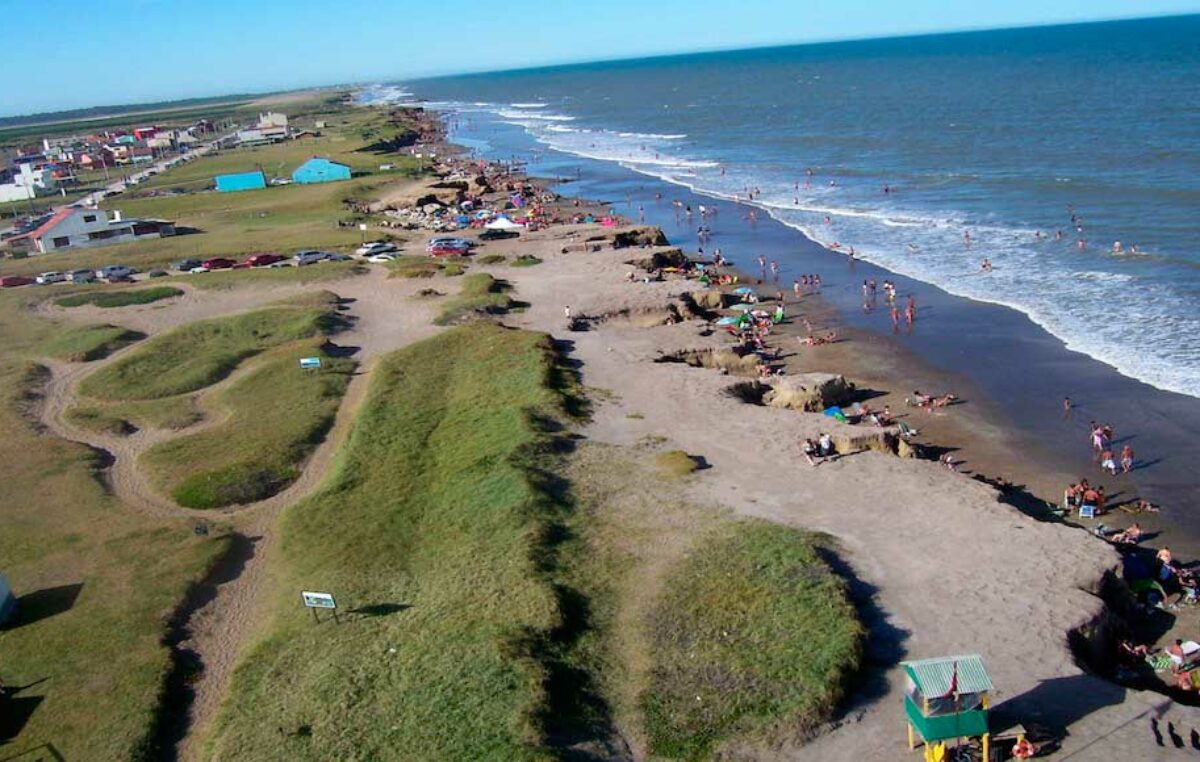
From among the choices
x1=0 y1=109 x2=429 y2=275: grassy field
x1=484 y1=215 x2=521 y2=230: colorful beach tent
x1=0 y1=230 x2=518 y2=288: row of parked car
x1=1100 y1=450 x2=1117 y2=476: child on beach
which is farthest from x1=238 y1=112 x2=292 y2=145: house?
x1=1100 y1=450 x2=1117 y2=476: child on beach

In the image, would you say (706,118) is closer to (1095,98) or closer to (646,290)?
(1095,98)

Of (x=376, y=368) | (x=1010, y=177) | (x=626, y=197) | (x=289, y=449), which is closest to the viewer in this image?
(x=289, y=449)

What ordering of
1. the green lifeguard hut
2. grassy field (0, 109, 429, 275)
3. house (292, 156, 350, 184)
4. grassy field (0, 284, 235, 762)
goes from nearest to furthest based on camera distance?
1. the green lifeguard hut
2. grassy field (0, 284, 235, 762)
3. grassy field (0, 109, 429, 275)
4. house (292, 156, 350, 184)

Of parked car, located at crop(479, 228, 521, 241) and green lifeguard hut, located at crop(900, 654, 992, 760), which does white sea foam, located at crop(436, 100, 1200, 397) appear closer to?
parked car, located at crop(479, 228, 521, 241)

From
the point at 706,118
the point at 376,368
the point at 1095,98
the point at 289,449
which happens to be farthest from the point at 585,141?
the point at 289,449

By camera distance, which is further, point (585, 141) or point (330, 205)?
point (585, 141)

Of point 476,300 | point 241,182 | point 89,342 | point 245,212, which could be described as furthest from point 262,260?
point 241,182

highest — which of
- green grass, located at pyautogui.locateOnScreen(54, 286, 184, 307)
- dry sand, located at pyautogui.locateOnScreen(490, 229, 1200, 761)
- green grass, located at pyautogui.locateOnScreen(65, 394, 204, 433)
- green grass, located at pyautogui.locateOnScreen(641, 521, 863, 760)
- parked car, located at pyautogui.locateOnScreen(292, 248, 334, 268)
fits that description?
parked car, located at pyautogui.locateOnScreen(292, 248, 334, 268)
